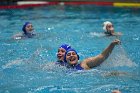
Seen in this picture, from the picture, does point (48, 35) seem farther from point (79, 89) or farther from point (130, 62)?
point (79, 89)

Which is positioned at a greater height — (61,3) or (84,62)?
(61,3)

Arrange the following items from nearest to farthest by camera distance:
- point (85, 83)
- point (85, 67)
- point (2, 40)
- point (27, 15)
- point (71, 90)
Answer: point (71, 90) → point (85, 83) → point (85, 67) → point (2, 40) → point (27, 15)

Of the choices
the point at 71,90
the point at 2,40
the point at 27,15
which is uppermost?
the point at 27,15

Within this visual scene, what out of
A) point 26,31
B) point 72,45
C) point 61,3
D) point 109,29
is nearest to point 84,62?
point 72,45

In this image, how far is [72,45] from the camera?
10.8 metres

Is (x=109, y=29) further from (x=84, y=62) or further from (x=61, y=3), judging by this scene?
(x=61, y=3)

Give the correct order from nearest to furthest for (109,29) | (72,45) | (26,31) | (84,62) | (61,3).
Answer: (84,62)
(72,45)
(109,29)
(26,31)
(61,3)

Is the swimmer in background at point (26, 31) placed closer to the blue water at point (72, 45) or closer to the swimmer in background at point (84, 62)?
the blue water at point (72, 45)

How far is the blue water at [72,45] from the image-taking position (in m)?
6.65

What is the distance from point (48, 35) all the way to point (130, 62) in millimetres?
4764

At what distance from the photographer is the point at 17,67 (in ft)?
26.3

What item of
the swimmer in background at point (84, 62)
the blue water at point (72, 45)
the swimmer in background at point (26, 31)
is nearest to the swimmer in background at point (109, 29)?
the blue water at point (72, 45)

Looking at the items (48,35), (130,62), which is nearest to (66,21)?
(48,35)

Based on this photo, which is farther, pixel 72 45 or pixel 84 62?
pixel 72 45
